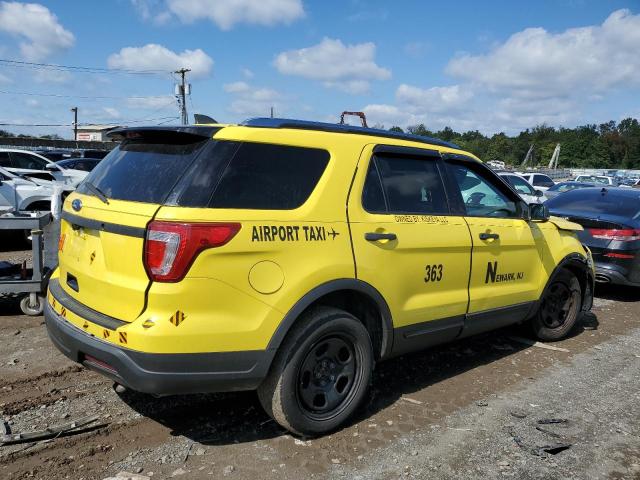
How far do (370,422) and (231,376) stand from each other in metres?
1.22

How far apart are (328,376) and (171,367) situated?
109 cm

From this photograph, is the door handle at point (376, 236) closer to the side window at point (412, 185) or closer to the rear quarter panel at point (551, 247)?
the side window at point (412, 185)

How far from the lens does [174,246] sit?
9.13 feet

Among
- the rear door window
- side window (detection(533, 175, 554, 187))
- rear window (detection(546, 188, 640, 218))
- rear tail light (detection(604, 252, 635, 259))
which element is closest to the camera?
the rear door window

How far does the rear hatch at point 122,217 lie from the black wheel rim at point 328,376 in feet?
3.68

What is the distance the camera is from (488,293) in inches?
178

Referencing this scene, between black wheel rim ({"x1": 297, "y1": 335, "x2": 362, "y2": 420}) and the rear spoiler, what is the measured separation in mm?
1415

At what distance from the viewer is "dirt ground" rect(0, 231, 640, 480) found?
3.15 m

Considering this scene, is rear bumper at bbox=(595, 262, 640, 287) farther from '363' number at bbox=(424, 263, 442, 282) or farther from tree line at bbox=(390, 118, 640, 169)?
tree line at bbox=(390, 118, 640, 169)

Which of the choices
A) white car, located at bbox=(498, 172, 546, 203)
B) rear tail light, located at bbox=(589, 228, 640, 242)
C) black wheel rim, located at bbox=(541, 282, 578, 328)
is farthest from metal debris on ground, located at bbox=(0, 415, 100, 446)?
white car, located at bbox=(498, 172, 546, 203)

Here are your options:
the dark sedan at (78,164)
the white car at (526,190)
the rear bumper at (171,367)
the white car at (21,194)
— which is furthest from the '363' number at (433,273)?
the dark sedan at (78,164)

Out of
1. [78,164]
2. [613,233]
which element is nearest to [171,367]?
[613,233]

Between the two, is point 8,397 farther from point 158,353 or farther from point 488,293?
point 488,293

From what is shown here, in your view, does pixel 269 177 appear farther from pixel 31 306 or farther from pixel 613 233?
pixel 613 233
